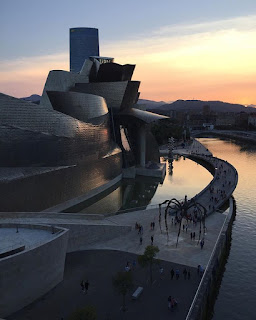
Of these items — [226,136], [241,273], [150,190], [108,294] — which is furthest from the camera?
[226,136]

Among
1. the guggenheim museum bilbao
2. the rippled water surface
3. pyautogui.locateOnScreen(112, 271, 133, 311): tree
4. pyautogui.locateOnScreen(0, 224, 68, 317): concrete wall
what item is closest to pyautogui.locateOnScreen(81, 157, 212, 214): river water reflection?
the guggenheim museum bilbao

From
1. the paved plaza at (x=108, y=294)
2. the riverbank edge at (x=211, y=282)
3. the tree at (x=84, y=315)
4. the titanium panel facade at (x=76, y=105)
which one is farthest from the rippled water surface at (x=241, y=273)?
the titanium panel facade at (x=76, y=105)

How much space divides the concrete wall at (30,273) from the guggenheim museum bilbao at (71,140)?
1008 cm

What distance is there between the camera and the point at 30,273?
1692cm

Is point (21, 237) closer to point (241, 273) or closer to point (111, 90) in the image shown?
point (241, 273)

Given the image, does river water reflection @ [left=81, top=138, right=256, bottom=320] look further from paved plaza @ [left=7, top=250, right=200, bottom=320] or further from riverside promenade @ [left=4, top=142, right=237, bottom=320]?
paved plaza @ [left=7, top=250, right=200, bottom=320]

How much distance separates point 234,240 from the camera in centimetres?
2869

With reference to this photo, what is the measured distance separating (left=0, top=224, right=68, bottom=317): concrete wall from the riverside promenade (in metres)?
0.51

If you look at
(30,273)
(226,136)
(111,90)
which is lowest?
(30,273)

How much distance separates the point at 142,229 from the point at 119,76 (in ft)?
115

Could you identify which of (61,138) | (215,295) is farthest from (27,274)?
(61,138)

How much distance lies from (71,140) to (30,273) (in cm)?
1923

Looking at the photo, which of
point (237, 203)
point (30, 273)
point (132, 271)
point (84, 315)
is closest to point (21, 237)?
point (30, 273)

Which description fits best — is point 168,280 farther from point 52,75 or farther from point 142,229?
point 52,75
